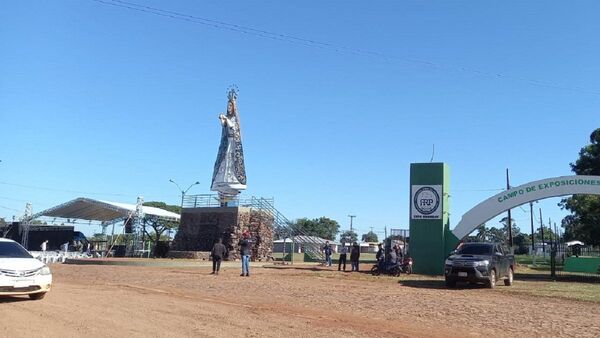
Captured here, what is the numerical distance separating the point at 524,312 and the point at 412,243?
633 inches

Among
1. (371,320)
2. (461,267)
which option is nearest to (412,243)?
(461,267)

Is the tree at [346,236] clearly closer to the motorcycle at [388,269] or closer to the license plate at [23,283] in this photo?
the motorcycle at [388,269]

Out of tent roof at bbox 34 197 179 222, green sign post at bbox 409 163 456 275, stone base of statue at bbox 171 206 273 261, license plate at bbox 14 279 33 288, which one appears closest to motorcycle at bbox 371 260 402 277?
green sign post at bbox 409 163 456 275

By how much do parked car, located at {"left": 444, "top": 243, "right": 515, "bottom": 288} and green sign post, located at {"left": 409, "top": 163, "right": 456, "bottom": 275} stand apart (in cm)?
642

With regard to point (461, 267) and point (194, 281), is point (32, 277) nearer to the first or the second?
point (194, 281)

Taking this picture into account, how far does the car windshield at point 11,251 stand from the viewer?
13.3 metres

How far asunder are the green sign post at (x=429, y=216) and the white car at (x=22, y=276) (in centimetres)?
2085

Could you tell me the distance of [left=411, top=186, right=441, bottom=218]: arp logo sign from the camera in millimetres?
29859

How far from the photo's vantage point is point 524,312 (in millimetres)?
14008

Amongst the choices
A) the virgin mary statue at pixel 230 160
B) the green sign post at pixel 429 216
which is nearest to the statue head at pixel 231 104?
the virgin mary statue at pixel 230 160

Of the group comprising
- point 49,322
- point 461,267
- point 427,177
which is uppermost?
point 427,177

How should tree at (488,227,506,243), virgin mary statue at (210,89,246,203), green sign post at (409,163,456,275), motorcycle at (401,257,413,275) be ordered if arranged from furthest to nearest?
virgin mary statue at (210,89,246,203) → tree at (488,227,506,243) → green sign post at (409,163,456,275) → motorcycle at (401,257,413,275)

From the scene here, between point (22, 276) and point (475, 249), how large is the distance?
16.6 meters

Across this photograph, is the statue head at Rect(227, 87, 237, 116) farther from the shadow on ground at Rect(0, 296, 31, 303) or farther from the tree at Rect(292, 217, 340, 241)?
the tree at Rect(292, 217, 340, 241)
